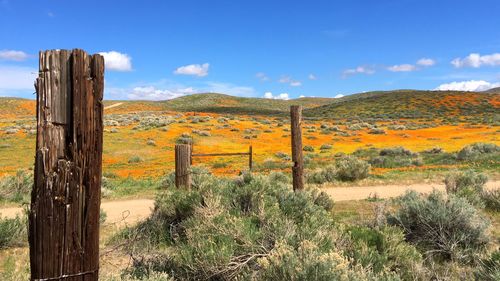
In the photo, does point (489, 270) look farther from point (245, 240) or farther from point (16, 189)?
point (16, 189)

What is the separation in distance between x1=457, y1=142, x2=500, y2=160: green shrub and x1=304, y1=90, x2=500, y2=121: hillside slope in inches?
1363

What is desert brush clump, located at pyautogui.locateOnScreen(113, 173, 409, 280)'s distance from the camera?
3807mm

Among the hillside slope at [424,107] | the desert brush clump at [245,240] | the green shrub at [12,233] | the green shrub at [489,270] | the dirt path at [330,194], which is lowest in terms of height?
the dirt path at [330,194]

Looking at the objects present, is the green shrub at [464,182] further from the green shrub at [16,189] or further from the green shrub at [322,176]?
the green shrub at [16,189]

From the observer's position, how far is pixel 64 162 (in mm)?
2574

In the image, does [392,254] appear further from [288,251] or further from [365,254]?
[288,251]

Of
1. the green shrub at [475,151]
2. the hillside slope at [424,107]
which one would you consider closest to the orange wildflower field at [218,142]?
the green shrub at [475,151]

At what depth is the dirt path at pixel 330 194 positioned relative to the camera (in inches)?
446

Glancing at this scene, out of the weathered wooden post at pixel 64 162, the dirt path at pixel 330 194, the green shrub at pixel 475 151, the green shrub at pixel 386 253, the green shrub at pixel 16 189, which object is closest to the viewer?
the weathered wooden post at pixel 64 162

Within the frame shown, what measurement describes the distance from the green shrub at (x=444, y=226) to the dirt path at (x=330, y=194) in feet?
13.8

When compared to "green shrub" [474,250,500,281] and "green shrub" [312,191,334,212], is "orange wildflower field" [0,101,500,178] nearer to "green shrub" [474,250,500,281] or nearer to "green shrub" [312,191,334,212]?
"green shrub" [312,191,334,212]

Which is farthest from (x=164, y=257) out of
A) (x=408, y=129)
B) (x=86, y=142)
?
(x=408, y=129)

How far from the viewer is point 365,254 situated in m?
5.02

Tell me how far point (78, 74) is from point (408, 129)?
5025cm
